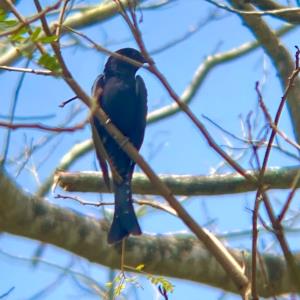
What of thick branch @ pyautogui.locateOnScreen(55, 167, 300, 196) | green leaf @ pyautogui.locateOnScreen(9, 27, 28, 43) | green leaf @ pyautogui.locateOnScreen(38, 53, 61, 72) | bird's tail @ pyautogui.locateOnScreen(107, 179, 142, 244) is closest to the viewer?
green leaf @ pyautogui.locateOnScreen(9, 27, 28, 43)

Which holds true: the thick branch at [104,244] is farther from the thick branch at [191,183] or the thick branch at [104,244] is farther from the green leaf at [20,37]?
the green leaf at [20,37]

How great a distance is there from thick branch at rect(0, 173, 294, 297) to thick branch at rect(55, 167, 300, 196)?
16.1 inches

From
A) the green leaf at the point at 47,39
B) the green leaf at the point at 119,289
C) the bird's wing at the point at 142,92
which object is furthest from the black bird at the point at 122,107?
the green leaf at the point at 47,39

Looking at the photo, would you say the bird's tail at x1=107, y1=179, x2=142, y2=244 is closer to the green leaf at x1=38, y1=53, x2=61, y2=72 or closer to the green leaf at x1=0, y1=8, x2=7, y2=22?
the green leaf at x1=38, y1=53, x2=61, y2=72

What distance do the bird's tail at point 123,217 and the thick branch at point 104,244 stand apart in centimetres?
4

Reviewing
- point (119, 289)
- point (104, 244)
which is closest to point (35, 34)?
point (119, 289)

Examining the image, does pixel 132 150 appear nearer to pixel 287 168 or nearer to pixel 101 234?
pixel 101 234

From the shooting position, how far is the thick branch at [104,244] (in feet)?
8.84

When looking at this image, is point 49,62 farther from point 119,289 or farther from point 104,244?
point 104,244

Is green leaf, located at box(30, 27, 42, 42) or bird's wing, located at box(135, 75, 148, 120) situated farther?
bird's wing, located at box(135, 75, 148, 120)

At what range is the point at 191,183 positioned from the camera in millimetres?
3406

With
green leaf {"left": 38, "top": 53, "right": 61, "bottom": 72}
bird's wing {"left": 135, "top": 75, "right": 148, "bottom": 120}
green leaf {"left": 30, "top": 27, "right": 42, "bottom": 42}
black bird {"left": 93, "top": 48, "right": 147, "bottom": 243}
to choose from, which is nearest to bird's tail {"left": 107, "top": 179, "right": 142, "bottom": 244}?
black bird {"left": 93, "top": 48, "right": 147, "bottom": 243}

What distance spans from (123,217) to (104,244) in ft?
0.60

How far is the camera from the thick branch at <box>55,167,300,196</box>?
10.8 ft
